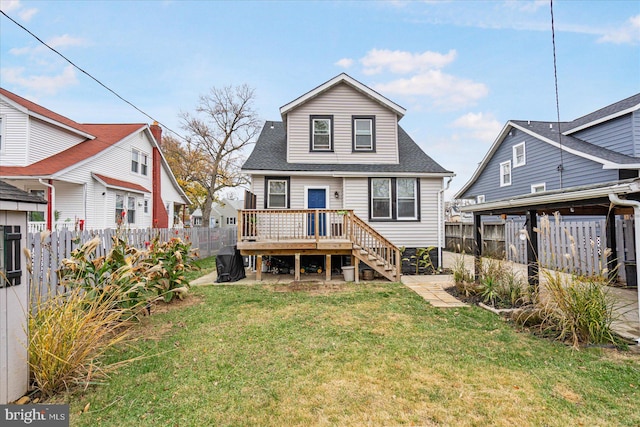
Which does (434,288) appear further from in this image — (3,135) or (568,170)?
(3,135)

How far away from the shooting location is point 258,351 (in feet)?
12.1

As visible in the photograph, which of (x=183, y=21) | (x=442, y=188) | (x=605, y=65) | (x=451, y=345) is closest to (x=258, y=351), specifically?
(x=451, y=345)

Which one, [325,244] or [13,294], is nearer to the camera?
[13,294]

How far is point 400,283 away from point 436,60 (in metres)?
11.2

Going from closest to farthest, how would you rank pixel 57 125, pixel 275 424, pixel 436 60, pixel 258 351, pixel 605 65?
pixel 275 424 < pixel 258 351 < pixel 605 65 < pixel 57 125 < pixel 436 60

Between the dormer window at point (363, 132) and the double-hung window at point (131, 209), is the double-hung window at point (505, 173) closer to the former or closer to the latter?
the dormer window at point (363, 132)

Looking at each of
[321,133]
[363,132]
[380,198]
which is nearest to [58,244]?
[321,133]

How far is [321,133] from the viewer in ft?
35.3

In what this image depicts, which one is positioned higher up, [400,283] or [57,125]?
[57,125]

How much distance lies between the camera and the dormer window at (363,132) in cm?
1077

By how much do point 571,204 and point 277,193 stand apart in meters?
7.89

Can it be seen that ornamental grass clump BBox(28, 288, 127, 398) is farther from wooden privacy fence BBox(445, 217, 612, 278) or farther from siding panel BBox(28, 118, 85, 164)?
siding panel BBox(28, 118, 85, 164)

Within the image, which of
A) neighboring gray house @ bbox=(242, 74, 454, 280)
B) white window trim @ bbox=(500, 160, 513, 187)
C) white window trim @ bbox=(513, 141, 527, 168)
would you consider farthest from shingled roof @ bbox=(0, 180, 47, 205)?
white window trim @ bbox=(500, 160, 513, 187)

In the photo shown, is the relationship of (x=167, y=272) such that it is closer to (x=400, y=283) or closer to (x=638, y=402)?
(x=400, y=283)
